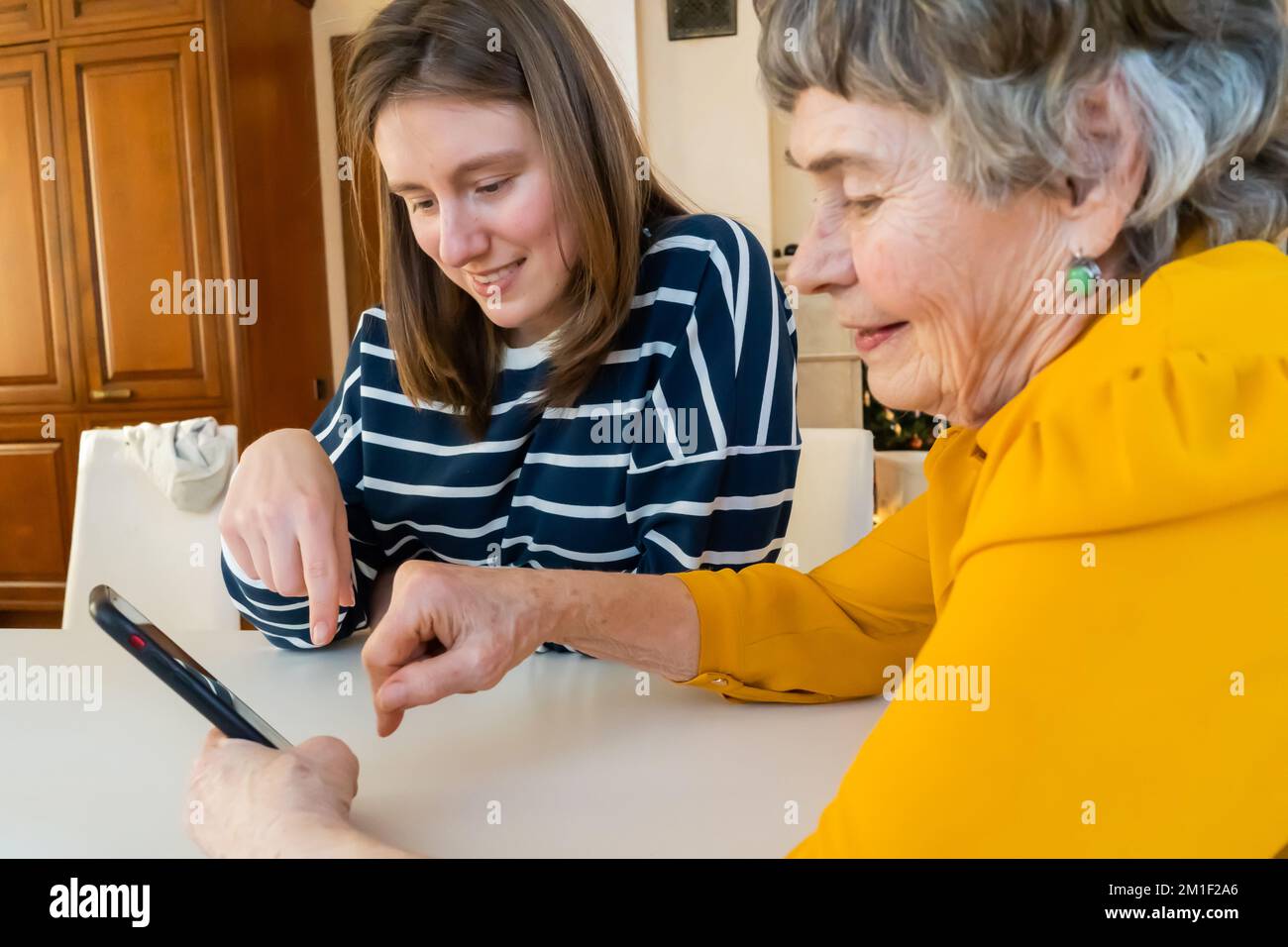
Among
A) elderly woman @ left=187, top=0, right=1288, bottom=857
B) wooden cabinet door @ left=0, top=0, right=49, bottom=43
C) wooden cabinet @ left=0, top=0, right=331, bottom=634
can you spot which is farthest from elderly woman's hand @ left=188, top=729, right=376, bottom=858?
wooden cabinet door @ left=0, top=0, right=49, bottom=43

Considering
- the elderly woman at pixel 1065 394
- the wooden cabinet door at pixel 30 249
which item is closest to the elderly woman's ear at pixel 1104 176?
the elderly woman at pixel 1065 394

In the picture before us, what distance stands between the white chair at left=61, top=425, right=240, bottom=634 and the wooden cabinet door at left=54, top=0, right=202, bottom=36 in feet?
7.03

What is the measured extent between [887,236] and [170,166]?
3304mm

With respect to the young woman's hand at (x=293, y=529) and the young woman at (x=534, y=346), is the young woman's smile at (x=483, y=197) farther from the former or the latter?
the young woman's hand at (x=293, y=529)

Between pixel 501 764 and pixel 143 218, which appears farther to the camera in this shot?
pixel 143 218

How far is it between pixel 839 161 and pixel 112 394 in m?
3.39

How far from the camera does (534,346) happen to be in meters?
1.17

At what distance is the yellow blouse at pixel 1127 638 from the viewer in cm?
46

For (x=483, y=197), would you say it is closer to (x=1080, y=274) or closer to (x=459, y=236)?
(x=459, y=236)

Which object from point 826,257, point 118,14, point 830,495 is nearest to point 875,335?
point 826,257

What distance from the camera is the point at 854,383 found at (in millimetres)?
4570

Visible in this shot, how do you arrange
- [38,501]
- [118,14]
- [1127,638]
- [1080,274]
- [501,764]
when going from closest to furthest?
[1127,638] < [1080,274] < [501,764] < [118,14] < [38,501]

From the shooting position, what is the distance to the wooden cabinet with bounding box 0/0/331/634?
3.31 m

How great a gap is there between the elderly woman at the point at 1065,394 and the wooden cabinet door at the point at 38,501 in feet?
10.8
